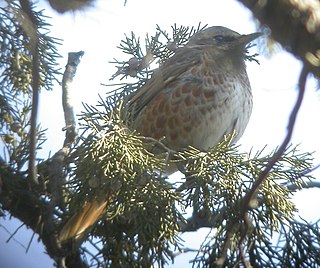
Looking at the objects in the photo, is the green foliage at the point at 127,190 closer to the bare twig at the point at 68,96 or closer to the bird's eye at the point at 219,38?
the bare twig at the point at 68,96

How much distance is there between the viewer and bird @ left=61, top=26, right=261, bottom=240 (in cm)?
309

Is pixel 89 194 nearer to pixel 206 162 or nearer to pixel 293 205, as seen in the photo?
pixel 206 162

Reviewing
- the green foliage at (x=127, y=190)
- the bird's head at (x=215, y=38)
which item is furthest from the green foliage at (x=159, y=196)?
the bird's head at (x=215, y=38)

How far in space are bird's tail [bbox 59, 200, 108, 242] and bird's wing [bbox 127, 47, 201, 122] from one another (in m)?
0.87

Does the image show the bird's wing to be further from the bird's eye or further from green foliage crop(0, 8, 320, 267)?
green foliage crop(0, 8, 320, 267)

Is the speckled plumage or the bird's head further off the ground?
the bird's head

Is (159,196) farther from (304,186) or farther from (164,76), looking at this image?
(164,76)

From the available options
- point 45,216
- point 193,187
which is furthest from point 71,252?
point 193,187

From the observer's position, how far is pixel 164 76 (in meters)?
3.26

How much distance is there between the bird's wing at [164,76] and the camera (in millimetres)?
3188

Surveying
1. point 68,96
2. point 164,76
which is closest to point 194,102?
point 164,76

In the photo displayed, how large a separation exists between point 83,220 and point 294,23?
157 cm

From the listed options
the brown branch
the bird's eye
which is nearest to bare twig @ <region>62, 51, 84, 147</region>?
the bird's eye

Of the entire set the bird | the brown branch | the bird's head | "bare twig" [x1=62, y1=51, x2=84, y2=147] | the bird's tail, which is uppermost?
the bird's head
